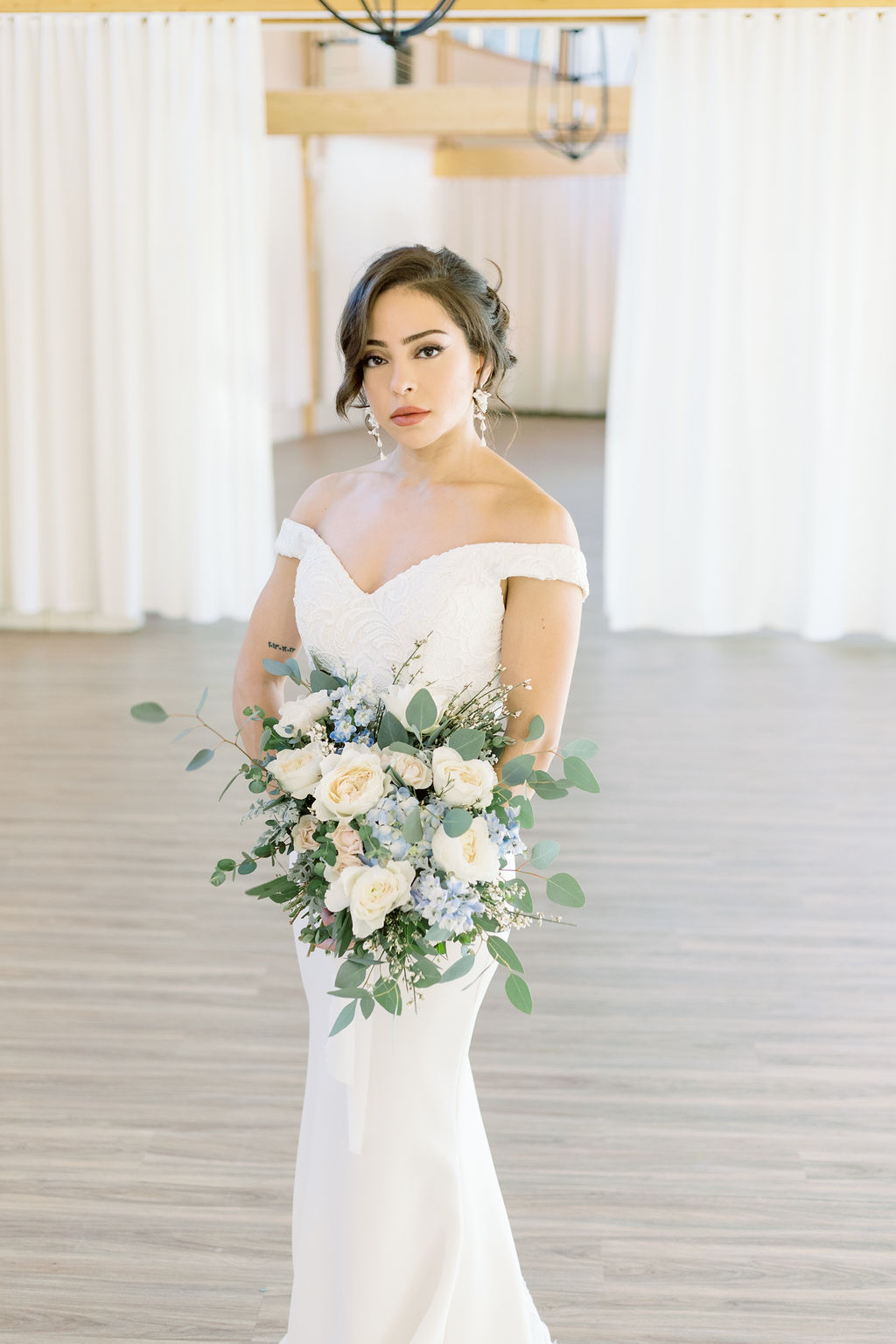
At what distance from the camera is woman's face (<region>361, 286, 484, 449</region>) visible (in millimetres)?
1730

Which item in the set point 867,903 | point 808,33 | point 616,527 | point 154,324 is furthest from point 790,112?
point 867,903

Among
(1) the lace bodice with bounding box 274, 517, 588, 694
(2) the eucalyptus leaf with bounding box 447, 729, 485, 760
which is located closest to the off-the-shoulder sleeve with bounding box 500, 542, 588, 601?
(1) the lace bodice with bounding box 274, 517, 588, 694

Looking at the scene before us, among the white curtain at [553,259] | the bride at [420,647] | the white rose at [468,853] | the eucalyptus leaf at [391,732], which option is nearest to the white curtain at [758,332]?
the bride at [420,647]

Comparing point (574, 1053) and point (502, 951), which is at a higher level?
point (502, 951)

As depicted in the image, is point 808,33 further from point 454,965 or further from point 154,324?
point 454,965

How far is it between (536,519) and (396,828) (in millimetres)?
482

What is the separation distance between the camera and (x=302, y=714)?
164 centimetres

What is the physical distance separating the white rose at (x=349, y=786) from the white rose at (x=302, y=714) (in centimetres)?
11

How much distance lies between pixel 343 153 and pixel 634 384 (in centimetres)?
1102

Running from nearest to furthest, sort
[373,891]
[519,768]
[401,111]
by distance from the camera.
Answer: [373,891] < [519,768] < [401,111]

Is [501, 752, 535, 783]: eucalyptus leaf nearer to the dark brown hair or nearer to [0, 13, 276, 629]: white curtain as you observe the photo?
the dark brown hair

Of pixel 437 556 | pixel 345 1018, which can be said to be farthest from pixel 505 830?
pixel 437 556

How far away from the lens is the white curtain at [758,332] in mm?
6336

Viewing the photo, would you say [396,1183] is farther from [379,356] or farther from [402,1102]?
[379,356]
